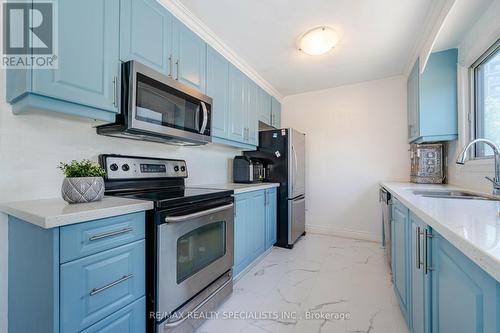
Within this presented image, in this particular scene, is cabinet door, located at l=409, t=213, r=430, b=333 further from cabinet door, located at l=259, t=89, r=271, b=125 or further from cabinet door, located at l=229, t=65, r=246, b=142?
cabinet door, located at l=259, t=89, r=271, b=125

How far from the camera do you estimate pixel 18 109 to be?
106cm

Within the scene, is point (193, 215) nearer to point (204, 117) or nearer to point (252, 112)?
point (204, 117)

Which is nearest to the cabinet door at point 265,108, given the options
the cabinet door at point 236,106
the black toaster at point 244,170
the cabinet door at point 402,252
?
the cabinet door at point 236,106

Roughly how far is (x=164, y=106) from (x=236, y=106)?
105 cm

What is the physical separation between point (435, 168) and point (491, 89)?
0.91 metres

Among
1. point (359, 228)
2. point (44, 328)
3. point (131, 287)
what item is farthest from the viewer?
point (359, 228)

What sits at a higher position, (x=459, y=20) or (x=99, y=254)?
(x=459, y=20)

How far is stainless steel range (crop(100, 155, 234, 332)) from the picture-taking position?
3.69 feet

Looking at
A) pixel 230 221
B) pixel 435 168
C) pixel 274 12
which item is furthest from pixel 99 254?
pixel 435 168

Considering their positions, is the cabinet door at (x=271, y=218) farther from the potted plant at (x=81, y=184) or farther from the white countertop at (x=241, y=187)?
the potted plant at (x=81, y=184)

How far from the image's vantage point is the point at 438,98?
2.16m

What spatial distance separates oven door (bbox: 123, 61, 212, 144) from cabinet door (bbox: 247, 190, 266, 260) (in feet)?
2.84

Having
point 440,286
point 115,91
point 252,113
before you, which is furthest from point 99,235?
point 252,113

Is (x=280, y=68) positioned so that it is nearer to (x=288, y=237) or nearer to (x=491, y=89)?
(x=491, y=89)
